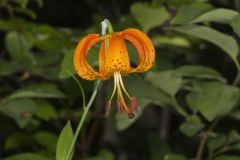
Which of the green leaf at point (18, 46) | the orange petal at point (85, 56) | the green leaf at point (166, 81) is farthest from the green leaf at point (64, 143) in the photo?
the green leaf at point (18, 46)

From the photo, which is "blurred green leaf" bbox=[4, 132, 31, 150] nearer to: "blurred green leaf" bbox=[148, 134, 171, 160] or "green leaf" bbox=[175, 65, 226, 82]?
"blurred green leaf" bbox=[148, 134, 171, 160]

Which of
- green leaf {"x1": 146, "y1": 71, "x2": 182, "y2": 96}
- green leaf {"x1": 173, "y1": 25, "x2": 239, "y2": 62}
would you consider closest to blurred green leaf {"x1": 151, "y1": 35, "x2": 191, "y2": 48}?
green leaf {"x1": 146, "y1": 71, "x2": 182, "y2": 96}

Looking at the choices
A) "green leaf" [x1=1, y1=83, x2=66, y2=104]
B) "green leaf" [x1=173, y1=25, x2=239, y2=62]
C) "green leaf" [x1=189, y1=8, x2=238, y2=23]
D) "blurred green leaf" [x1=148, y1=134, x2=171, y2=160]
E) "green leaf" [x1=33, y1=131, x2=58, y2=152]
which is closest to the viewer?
"green leaf" [x1=189, y1=8, x2=238, y2=23]

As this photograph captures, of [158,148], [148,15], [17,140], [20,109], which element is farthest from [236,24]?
[17,140]

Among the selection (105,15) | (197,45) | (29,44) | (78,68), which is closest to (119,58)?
(78,68)

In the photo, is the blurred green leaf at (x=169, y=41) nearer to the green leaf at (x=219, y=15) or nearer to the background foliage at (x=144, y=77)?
the background foliage at (x=144, y=77)

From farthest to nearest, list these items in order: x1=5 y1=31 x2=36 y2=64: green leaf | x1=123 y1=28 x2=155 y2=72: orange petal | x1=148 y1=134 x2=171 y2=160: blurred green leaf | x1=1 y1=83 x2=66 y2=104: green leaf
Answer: x1=148 y1=134 x2=171 y2=160: blurred green leaf → x1=5 y1=31 x2=36 y2=64: green leaf → x1=1 y1=83 x2=66 y2=104: green leaf → x1=123 y1=28 x2=155 y2=72: orange petal
